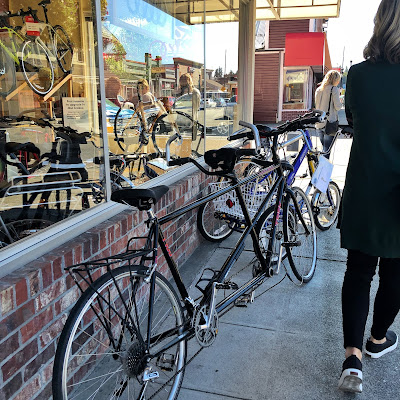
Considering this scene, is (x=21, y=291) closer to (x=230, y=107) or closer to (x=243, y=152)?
(x=243, y=152)

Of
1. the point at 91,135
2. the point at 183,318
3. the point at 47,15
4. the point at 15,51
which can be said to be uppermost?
the point at 47,15

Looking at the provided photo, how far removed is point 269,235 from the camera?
122 inches

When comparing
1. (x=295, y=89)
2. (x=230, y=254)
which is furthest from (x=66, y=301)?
(x=295, y=89)

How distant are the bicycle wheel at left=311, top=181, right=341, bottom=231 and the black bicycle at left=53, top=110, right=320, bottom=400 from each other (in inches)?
56.9

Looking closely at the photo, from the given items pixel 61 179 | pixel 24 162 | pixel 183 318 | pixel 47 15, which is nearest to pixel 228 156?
pixel 183 318

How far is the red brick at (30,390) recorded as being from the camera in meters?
1.79

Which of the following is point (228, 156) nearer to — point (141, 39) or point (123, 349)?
point (123, 349)

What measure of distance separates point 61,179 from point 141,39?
5.31 ft

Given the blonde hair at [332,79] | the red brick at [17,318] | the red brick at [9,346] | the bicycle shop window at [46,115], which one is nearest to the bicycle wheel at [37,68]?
the bicycle shop window at [46,115]

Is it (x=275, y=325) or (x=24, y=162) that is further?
(x=24, y=162)

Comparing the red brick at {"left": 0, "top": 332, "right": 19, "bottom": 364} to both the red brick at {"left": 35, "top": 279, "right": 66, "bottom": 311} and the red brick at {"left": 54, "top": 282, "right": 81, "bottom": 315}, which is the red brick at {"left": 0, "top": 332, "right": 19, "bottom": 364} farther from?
the red brick at {"left": 54, "top": 282, "right": 81, "bottom": 315}

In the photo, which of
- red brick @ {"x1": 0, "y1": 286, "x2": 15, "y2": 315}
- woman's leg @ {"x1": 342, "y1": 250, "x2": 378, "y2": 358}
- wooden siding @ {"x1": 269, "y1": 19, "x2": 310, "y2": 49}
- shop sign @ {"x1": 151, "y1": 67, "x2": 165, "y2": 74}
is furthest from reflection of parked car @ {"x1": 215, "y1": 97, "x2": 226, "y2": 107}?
wooden siding @ {"x1": 269, "y1": 19, "x2": 310, "y2": 49}

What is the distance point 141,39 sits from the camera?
3922mm

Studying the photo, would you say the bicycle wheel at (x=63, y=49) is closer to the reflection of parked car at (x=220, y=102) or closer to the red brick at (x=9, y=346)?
the reflection of parked car at (x=220, y=102)
